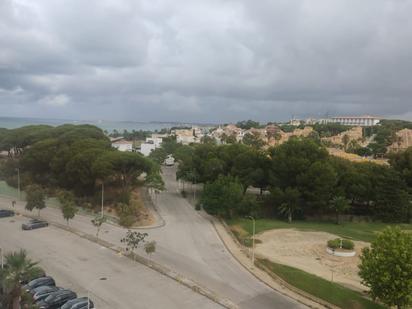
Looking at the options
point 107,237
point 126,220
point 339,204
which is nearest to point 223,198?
point 126,220

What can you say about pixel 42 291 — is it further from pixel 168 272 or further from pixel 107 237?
pixel 107 237

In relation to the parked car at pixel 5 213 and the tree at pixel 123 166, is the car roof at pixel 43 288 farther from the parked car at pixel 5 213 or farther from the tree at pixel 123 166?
the tree at pixel 123 166

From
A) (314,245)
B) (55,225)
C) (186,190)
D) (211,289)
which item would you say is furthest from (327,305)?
(186,190)

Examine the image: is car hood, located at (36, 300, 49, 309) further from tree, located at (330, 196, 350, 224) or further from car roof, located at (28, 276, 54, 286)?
tree, located at (330, 196, 350, 224)

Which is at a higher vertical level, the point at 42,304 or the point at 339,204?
the point at 339,204

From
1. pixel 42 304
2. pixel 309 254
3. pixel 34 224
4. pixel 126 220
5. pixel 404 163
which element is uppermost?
pixel 404 163

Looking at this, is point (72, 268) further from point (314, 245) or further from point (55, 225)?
point (314, 245)

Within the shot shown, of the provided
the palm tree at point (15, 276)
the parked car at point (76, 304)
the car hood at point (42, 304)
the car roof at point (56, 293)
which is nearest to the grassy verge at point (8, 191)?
the car roof at point (56, 293)

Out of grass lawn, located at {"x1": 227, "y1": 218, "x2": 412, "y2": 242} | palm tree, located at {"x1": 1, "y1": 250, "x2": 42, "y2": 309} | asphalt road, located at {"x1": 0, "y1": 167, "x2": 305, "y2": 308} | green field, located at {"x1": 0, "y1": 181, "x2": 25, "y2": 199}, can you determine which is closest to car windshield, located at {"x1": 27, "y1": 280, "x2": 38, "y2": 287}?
palm tree, located at {"x1": 1, "y1": 250, "x2": 42, "y2": 309}
